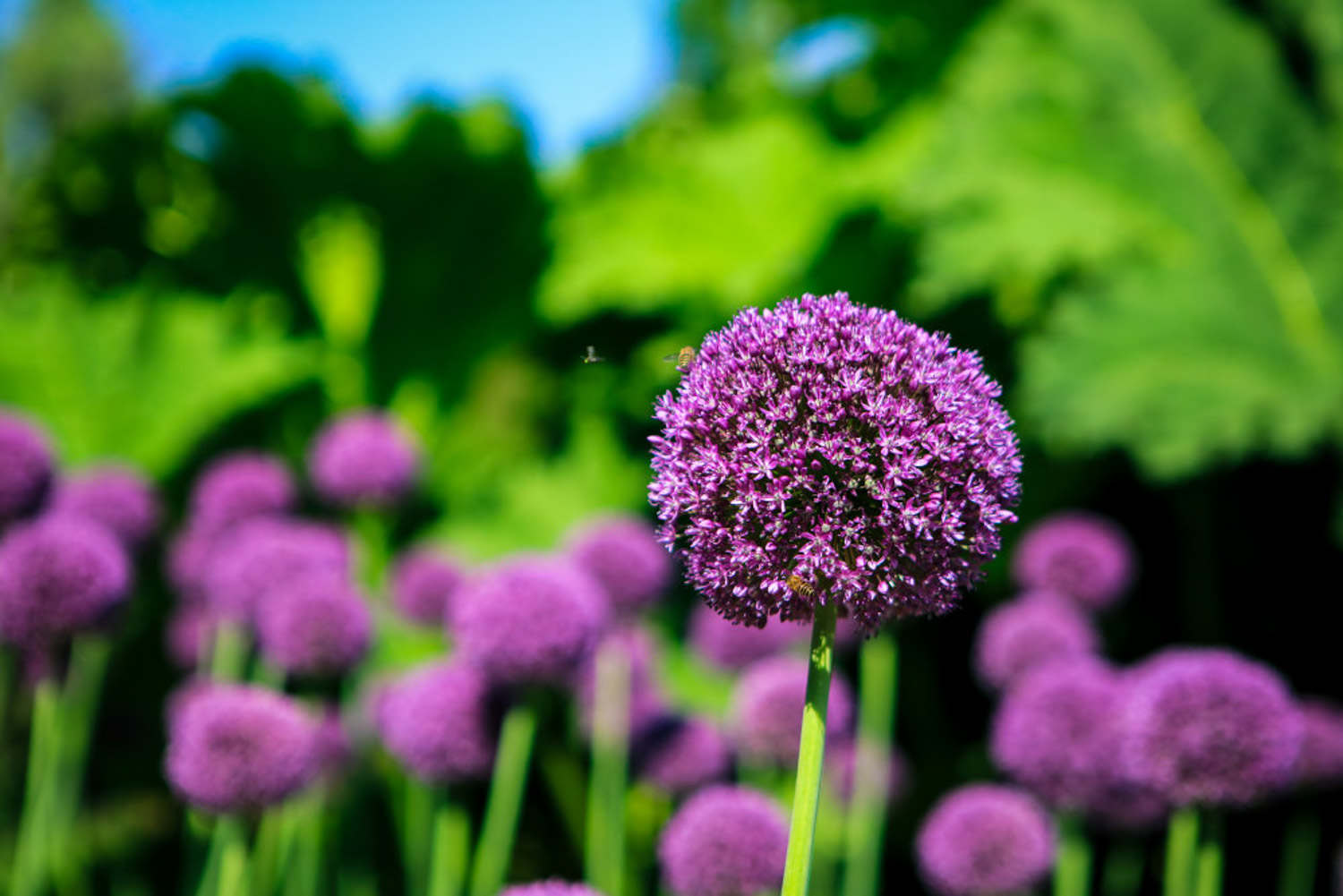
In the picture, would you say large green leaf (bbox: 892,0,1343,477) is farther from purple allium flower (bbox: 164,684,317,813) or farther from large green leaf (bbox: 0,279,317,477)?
large green leaf (bbox: 0,279,317,477)

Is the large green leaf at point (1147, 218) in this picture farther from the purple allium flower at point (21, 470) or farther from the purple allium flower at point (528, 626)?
the purple allium flower at point (21, 470)

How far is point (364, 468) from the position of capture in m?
3.15

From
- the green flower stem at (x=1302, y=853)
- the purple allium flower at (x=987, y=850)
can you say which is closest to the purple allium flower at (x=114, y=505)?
the purple allium flower at (x=987, y=850)

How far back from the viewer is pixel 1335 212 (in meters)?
3.73

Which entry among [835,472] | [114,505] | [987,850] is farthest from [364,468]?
[835,472]

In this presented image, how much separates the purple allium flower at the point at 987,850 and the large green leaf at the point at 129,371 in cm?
317

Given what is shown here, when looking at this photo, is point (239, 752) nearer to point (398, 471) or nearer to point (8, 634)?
point (8, 634)

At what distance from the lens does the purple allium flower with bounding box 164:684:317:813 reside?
5.90ft

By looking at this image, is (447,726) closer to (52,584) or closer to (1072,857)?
(52,584)

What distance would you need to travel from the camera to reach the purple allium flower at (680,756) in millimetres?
2342

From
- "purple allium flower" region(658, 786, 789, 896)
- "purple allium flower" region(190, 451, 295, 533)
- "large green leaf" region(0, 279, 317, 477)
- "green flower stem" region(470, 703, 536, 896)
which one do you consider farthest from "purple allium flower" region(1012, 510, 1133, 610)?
"large green leaf" region(0, 279, 317, 477)

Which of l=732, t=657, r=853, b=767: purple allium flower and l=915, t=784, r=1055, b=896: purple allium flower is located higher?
l=732, t=657, r=853, b=767: purple allium flower

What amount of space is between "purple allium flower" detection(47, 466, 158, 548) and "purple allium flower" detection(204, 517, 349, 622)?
11.2 inches

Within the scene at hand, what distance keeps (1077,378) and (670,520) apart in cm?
248
